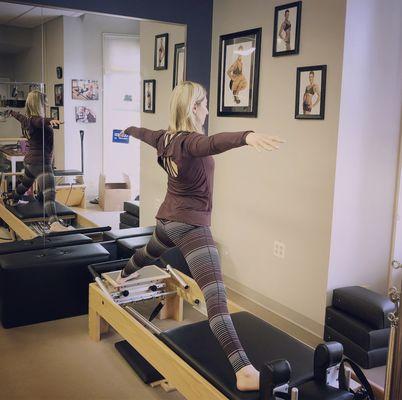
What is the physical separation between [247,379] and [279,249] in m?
1.60

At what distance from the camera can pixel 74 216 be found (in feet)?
11.4

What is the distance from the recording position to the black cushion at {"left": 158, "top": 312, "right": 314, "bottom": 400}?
71.7 inches

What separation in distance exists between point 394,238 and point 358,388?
4.71ft

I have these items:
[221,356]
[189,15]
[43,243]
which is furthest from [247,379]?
[189,15]

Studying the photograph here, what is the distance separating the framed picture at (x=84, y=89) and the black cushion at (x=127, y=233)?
96 cm

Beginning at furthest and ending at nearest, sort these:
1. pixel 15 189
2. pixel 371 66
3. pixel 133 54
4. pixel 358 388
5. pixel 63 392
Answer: pixel 133 54, pixel 15 189, pixel 371 66, pixel 63 392, pixel 358 388

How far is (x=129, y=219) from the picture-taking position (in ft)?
12.2

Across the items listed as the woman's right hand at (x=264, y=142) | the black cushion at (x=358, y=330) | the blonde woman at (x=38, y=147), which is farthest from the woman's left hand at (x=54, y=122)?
the black cushion at (x=358, y=330)

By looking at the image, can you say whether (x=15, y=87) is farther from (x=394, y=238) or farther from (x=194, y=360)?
(x=394, y=238)

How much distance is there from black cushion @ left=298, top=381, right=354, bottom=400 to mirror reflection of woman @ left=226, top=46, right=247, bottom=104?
222 centimetres

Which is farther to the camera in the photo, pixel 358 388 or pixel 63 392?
pixel 63 392

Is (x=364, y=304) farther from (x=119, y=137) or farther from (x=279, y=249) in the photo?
(x=119, y=137)

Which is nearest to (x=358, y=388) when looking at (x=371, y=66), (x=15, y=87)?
(x=371, y=66)

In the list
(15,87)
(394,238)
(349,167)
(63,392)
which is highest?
(15,87)
